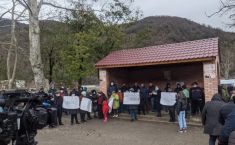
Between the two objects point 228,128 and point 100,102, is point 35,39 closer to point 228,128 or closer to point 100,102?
point 100,102

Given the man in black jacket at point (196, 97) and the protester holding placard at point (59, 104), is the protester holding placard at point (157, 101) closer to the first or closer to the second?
the man in black jacket at point (196, 97)

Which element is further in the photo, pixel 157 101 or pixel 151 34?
pixel 151 34

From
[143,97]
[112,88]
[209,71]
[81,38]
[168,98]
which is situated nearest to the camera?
[209,71]

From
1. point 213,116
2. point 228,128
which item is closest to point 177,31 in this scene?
point 213,116

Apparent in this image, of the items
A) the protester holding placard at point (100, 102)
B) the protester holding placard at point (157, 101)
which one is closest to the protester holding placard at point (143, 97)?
the protester holding placard at point (157, 101)

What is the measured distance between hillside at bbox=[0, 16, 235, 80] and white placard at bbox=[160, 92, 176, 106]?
11.0 m

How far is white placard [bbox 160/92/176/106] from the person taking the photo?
18203 mm

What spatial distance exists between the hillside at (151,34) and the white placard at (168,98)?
11.0 meters

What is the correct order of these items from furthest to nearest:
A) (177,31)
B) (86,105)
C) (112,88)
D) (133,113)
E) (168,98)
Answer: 1. (177,31)
2. (112,88)
3. (86,105)
4. (133,113)
5. (168,98)

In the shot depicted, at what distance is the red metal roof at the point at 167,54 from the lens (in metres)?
18.4

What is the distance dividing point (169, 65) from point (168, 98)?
3.80 metres

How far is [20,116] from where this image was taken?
8.41 m

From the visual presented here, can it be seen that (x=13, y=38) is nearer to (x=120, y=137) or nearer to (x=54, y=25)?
(x=54, y=25)

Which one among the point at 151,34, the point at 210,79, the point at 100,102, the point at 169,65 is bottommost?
the point at 100,102
